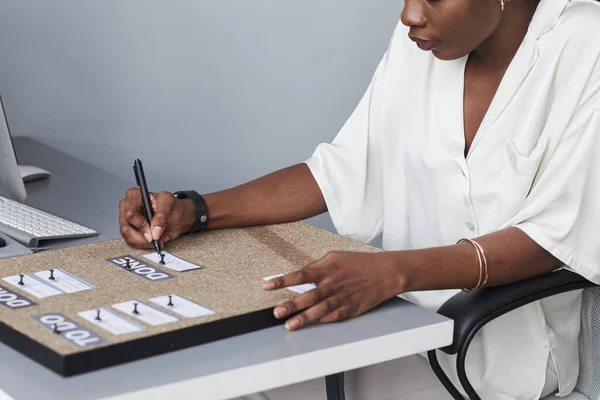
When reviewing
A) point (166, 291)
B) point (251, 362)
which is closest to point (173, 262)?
point (166, 291)

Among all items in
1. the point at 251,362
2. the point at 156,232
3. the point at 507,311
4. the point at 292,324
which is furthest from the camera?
the point at 156,232

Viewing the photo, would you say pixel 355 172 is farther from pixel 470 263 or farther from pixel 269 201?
pixel 470 263

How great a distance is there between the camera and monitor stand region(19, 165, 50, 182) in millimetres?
2340

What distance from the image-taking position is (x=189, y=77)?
329 cm

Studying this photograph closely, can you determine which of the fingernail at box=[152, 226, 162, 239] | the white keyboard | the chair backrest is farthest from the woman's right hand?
the chair backrest

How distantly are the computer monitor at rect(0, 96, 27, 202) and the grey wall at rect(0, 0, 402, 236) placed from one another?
1067 mm

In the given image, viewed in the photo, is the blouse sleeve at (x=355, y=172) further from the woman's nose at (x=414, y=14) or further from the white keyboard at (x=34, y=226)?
the white keyboard at (x=34, y=226)

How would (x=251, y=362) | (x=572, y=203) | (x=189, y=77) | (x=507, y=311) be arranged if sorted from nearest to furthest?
(x=251, y=362) < (x=507, y=311) < (x=572, y=203) < (x=189, y=77)

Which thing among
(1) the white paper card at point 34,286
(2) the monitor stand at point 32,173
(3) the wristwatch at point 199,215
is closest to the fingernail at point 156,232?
(3) the wristwatch at point 199,215

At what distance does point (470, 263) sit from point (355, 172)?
54 cm

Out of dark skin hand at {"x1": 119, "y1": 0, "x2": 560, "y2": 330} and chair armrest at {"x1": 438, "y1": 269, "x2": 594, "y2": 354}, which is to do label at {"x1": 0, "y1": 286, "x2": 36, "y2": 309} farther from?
chair armrest at {"x1": 438, "y1": 269, "x2": 594, "y2": 354}

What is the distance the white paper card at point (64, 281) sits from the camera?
140 centimetres

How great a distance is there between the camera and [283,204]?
1.90 metres

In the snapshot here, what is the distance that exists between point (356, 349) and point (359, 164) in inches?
32.7
